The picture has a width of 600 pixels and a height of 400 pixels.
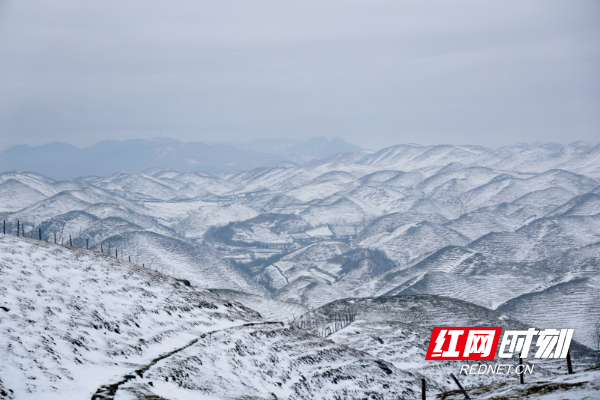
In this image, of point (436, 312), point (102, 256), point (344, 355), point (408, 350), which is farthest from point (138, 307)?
point (436, 312)

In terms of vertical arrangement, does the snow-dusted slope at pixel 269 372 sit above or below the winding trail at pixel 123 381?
below

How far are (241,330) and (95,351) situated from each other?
2406 cm

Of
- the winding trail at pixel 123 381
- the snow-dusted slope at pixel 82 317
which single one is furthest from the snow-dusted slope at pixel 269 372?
the snow-dusted slope at pixel 82 317

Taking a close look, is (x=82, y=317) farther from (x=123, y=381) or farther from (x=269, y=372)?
(x=269, y=372)

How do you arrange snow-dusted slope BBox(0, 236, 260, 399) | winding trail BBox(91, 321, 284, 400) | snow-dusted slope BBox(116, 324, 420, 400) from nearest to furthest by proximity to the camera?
winding trail BBox(91, 321, 284, 400)
snow-dusted slope BBox(0, 236, 260, 399)
snow-dusted slope BBox(116, 324, 420, 400)

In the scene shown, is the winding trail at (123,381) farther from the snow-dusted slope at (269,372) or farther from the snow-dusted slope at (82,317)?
the snow-dusted slope at (82,317)

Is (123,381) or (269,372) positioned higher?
(123,381)

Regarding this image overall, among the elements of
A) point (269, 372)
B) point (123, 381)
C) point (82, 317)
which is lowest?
point (269, 372)

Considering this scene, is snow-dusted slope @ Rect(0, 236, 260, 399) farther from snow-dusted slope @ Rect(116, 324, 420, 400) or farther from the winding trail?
snow-dusted slope @ Rect(116, 324, 420, 400)

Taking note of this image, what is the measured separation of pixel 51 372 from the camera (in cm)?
4184

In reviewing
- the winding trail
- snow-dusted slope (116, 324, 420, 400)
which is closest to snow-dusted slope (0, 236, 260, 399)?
the winding trail

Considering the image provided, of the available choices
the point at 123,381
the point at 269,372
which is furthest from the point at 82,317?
the point at 269,372

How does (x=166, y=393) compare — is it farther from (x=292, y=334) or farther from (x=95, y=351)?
(x=292, y=334)

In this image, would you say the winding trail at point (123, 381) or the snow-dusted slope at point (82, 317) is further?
the snow-dusted slope at point (82, 317)
